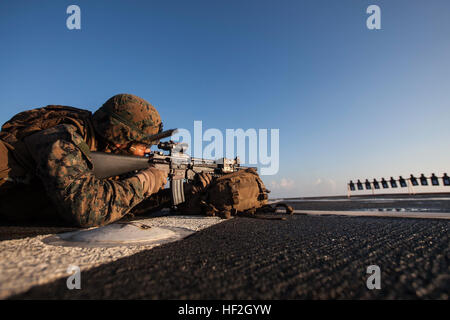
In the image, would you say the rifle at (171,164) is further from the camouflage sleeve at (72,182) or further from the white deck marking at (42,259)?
the white deck marking at (42,259)

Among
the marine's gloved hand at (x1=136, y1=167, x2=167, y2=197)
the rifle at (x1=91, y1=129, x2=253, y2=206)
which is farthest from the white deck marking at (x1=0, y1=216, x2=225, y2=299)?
the rifle at (x1=91, y1=129, x2=253, y2=206)

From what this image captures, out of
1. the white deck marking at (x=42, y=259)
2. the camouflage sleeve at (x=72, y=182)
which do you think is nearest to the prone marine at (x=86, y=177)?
the camouflage sleeve at (x=72, y=182)

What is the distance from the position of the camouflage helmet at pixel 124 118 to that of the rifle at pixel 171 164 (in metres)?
0.18

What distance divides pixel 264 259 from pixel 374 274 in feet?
0.93

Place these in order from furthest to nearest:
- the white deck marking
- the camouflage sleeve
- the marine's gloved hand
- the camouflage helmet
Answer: the camouflage helmet < the marine's gloved hand < the camouflage sleeve < the white deck marking

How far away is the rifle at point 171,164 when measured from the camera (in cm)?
201

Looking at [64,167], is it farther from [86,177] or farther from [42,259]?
[42,259]

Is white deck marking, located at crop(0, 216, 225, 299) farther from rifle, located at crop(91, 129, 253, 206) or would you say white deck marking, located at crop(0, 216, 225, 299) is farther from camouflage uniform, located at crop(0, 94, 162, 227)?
rifle, located at crop(91, 129, 253, 206)

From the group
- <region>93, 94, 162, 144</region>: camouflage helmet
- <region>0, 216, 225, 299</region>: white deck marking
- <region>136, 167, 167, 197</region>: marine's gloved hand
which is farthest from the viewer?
<region>93, 94, 162, 144</region>: camouflage helmet

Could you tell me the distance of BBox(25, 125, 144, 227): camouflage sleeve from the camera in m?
1.24

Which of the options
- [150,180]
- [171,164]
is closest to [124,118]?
[150,180]

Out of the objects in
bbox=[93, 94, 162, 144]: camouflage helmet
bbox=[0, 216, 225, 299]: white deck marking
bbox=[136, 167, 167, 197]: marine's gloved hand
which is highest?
bbox=[93, 94, 162, 144]: camouflage helmet
